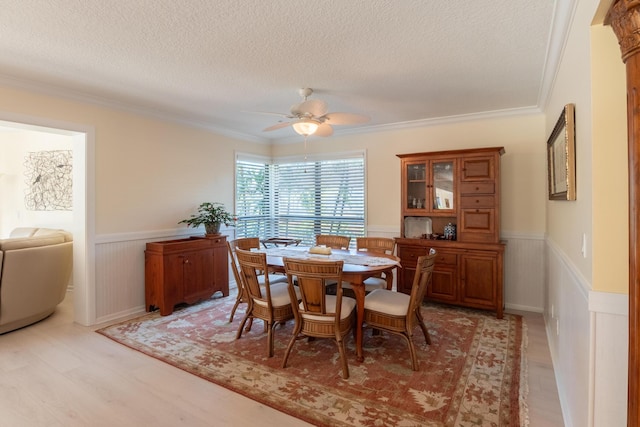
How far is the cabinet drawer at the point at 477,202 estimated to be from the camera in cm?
393

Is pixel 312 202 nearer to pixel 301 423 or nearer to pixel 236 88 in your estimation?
pixel 236 88

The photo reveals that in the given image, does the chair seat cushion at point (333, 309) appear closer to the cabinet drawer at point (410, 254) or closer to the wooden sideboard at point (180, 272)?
the cabinet drawer at point (410, 254)

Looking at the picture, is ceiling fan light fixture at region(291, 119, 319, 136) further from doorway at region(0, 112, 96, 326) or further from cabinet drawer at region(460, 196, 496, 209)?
doorway at region(0, 112, 96, 326)

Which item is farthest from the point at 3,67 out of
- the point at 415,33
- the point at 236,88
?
the point at 415,33

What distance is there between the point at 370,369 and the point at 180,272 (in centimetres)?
265

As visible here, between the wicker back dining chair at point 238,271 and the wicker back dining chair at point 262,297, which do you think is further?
the wicker back dining chair at point 238,271

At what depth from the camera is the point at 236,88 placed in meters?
3.38

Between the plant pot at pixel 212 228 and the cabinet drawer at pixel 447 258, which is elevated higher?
the plant pot at pixel 212 228

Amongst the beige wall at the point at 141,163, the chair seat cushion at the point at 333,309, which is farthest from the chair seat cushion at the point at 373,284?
the beige wall at the point at 141,163

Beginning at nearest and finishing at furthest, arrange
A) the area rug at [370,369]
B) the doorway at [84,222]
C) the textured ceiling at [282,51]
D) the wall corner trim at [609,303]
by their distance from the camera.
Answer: the wall corner trim at [609,303] < the textured ceiling at [282,51] < the area rug at [370,369] < the doorway at [84,222]

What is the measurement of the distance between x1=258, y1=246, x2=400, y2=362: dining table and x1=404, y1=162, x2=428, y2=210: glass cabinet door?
1.27m

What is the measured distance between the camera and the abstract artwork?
16.1 ft

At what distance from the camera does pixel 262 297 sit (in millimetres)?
3012

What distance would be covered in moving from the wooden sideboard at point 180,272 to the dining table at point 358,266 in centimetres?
121
